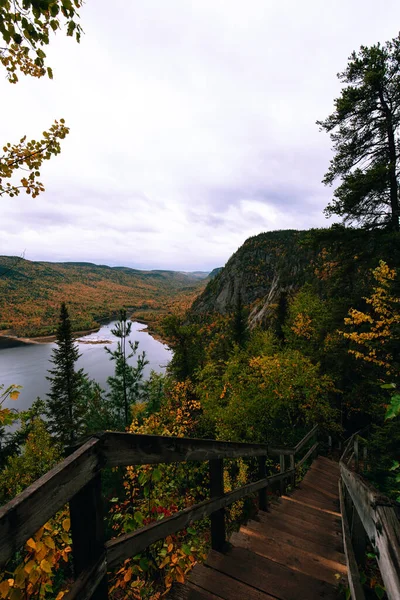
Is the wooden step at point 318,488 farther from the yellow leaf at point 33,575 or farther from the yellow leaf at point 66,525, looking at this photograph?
the yellow leaf at point 33,575

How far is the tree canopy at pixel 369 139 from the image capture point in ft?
31.0

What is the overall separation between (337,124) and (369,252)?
16.3 ft

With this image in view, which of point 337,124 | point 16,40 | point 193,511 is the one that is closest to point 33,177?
point 16,40

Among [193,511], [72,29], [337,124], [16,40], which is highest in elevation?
[337,124]

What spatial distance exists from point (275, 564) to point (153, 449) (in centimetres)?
211

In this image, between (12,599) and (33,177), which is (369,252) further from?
(12,599)

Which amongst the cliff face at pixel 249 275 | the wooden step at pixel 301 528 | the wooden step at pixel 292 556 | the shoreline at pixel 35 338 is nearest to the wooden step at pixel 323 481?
the wooden step at pixel 301 528

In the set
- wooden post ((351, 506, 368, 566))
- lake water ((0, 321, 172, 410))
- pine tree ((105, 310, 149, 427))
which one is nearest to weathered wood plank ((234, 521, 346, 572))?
wooden post ((351, 506, 368, 566))

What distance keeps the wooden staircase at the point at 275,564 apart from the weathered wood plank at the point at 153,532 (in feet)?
1.44

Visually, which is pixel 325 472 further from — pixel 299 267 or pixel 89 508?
pixel 299 267

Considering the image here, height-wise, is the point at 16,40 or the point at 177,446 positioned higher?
the point at 16,40

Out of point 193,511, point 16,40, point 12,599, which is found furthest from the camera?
point 193,511

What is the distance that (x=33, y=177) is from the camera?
2947 mm

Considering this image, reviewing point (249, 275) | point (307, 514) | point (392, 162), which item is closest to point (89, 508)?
point (307, 514)
